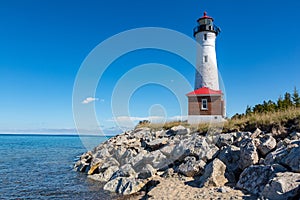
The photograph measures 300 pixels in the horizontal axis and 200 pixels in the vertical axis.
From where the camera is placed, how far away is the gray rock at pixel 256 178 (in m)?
6.91

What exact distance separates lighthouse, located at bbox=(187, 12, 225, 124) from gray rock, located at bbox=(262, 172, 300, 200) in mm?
16137

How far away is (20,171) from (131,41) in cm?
1310

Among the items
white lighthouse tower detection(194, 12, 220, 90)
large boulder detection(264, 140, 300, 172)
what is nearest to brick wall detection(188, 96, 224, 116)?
white lighthouse tower detection(194, 12, 220, 90)

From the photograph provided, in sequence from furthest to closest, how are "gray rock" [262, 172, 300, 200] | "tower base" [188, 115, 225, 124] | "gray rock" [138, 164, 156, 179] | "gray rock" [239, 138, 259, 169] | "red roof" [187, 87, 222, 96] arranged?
"red roof" [187, 87, 222, 96], "tower base" [188, 115, 225, 124], "gray rock" [138, 164, 156, 179], "gray rock" [239, 138, 259, 169], "gray rock" [262, 172, 300, 200]

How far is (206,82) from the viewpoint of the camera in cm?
2438

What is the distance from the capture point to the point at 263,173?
7.13 meters

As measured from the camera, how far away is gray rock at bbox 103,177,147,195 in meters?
9.83

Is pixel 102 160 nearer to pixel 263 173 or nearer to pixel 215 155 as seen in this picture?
pixel 215 155

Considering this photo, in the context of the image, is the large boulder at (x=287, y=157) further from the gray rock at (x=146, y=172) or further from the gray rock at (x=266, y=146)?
the gray rock at (x=146, y=172)

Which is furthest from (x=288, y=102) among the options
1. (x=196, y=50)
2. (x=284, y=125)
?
(x=196, y=50)

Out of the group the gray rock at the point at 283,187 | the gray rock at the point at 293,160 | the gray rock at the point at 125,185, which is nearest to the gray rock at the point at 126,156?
the gray rock at the point at 125,185

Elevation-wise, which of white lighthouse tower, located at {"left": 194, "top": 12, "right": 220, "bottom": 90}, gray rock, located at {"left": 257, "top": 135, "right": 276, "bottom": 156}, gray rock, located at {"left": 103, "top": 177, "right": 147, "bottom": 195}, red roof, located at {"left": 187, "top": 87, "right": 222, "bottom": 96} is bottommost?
gray rock, located at {"left": 103, "top": 177, "right": 147, "bottom": 195}

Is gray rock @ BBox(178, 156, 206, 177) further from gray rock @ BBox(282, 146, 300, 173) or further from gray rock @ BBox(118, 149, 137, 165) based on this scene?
gray rock @ BBox(118, 149, 137, 165)

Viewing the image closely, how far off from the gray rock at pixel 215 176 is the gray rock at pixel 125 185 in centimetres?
266
